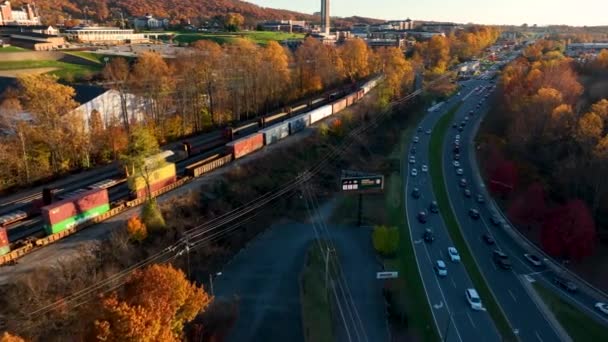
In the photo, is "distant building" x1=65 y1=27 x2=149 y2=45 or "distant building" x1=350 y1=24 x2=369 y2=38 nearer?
"distant building" x1=65 y1=27 x2=149 y2=45

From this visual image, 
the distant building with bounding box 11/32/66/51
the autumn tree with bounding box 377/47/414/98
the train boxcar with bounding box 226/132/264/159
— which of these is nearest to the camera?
the train boxcar with bounding box 226/132/264/159

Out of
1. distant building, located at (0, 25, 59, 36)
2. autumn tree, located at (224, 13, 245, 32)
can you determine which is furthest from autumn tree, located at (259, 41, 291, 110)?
autumn tree, located at (224, 13, 245, 32)

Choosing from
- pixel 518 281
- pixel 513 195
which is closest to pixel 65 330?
pixel 518 281

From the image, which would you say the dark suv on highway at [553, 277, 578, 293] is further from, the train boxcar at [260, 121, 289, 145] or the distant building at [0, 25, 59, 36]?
the distant building at [0, 25, 59, 36]

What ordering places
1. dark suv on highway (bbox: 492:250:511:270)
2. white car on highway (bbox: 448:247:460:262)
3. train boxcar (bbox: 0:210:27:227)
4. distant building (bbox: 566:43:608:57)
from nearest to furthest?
1. train boxcar (bbox: 0:210:27:227)
2. dark suv on highway (bbox: 492:250:511:270)
3. white car on highway (bbox: 448:247:460:262)
4. distant building (bbox: 566:43:608:57)

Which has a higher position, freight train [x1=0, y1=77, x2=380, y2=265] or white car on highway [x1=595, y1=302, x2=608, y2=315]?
freight train [x1=0, y1=77, x2=380, y2=265]

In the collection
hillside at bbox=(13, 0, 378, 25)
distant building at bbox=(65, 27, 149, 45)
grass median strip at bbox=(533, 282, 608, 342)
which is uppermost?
hillside at bbox=(13, 0, 378, 25)

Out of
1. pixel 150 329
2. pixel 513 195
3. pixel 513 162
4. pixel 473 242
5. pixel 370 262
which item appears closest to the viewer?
pixel 150 329

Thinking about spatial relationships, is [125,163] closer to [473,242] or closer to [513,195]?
[473,242]
